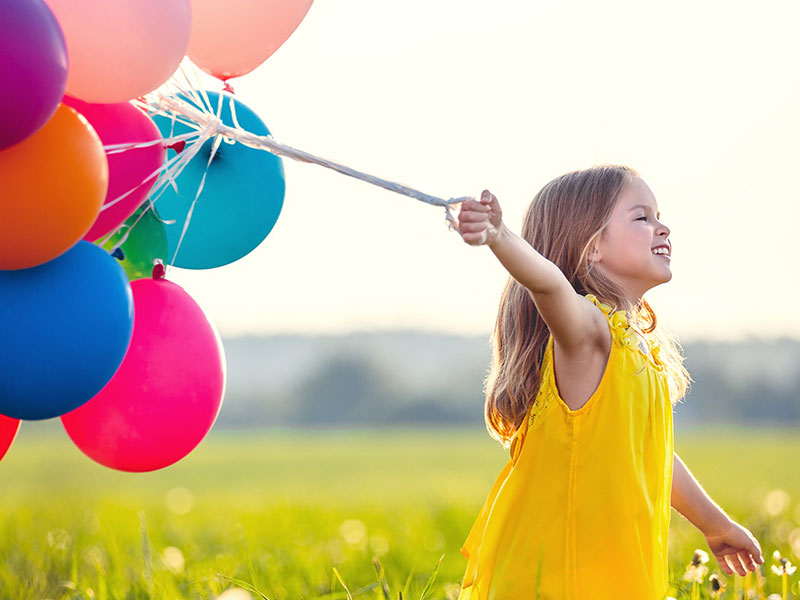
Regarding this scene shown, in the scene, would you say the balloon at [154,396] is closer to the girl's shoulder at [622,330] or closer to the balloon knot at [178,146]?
the balloon knot at [178,146]

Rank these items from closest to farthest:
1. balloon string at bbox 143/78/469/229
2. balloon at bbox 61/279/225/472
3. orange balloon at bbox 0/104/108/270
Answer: orange balloon at bbox 0/104/108/270 → balloon string at bbox 143/78/469/229 → balloon at bbox 61/279/225/472

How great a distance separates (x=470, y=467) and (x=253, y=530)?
22.3 ft

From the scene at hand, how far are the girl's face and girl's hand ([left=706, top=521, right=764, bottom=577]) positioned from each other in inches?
23.4

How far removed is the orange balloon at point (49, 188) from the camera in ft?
4.79

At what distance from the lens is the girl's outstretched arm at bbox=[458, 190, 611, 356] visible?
5.19ft

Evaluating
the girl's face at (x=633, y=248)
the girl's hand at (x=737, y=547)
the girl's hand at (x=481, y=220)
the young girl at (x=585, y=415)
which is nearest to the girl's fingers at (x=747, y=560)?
the girl's hand at (x=737, y=547)

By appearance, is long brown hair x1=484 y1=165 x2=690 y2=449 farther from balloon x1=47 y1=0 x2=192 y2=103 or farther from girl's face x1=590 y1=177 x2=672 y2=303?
balloon x1=47 y1=0 x2=192 y2=103

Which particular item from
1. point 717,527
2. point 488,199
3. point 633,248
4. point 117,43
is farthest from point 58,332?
point 717,527

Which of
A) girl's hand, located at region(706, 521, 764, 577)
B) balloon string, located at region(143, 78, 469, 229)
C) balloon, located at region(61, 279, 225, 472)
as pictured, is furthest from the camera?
girl's hand, located at region(706, 521, 764, 577)

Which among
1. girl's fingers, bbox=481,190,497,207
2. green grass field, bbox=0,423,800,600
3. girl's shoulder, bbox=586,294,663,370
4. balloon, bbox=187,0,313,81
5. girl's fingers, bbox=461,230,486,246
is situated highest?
balloon, bbox=187,0,313,81

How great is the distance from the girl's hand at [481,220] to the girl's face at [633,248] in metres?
0.56

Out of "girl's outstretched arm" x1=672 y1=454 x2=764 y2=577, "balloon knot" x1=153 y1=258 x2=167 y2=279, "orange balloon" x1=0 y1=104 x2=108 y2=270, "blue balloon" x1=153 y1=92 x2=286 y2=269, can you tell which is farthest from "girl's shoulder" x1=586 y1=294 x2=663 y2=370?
"orange balloon" x1=0 y1=104 x2=108 y2=270

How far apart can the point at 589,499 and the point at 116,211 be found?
104 centimetres

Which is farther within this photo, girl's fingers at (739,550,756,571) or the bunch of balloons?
girl's fingers at (739,550,756,571)
